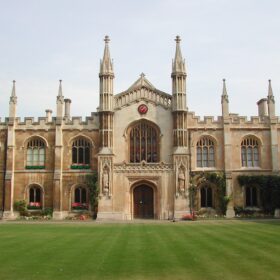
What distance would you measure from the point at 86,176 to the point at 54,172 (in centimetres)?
290

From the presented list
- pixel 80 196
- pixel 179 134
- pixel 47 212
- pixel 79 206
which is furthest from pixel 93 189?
pixel 179 134

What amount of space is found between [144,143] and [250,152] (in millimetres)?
9790

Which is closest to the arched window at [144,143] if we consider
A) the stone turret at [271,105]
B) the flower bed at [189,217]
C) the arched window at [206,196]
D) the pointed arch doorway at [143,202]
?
the pointed arch doorway at [143,202]

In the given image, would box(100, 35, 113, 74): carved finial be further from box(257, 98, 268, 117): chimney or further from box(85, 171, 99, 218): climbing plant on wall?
box(257, 98, 268, 117): chimney

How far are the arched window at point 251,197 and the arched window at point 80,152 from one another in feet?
48.5

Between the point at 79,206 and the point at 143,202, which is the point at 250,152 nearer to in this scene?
the point at 143,202

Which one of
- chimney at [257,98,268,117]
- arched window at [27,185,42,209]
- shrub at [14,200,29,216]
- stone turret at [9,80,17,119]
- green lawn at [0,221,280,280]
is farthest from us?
chimney at [257,98,268,117]

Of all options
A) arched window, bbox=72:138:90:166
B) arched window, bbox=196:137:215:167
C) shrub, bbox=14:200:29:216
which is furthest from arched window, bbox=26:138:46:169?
arched window, bbox=196:137:215:167

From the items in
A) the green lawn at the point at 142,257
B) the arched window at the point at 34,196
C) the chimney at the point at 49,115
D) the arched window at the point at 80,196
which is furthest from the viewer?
the chimney at the point at 49,115

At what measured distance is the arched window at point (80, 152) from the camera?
41094 millimetres

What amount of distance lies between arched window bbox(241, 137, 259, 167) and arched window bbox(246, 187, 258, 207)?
2185mm

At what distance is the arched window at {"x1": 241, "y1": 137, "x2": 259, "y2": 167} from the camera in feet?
134

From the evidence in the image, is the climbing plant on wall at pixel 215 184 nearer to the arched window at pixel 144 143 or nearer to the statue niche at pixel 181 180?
the statue niche at pixel 181 180

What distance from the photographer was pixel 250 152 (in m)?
41.1
